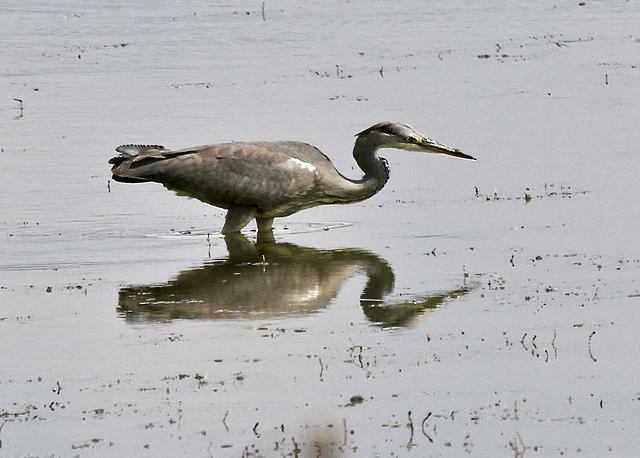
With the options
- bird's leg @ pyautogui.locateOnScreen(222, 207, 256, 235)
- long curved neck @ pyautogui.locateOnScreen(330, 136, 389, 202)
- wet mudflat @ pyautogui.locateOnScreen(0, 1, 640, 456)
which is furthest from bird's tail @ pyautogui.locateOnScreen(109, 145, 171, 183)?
long curved neck @ pyautogui.locateOnScreen(330, 136, 389, 202)

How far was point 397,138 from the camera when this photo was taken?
12.5 m

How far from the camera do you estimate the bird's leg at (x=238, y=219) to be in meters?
12.2

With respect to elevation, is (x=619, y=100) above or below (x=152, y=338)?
above

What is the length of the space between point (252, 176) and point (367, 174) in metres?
1.19

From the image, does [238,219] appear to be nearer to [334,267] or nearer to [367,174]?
[367,174]

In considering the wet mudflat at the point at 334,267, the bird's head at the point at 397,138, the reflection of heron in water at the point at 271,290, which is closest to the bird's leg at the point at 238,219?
the wet mudflat at the point at 334,267

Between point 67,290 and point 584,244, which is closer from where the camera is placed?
point 67,290

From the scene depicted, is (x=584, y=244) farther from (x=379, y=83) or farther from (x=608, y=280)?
(x=379, y=83)

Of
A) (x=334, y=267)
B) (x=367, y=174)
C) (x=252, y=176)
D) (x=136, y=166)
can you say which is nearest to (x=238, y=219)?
(x=252, y=176)

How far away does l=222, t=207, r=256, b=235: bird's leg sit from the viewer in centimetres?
1216

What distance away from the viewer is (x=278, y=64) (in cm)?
2202

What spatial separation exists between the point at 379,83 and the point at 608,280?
10.8 m

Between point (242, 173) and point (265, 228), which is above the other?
point (242, 173)

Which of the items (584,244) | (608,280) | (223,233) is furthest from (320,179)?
(608,280)
